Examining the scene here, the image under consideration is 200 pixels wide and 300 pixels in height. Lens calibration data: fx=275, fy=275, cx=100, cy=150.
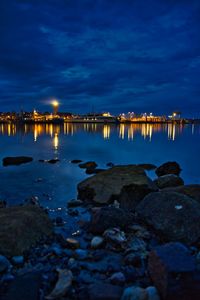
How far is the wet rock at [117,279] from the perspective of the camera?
18.0 feet

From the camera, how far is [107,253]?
22.6 ft

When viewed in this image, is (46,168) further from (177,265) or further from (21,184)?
(177,265)

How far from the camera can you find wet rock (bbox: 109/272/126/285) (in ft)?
18.0

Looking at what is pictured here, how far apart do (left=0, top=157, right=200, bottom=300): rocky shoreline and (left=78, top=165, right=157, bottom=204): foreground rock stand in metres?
1.34

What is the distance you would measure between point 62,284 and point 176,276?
7.09ft

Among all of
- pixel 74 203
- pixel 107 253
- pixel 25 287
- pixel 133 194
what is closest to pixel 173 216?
pixel 107 253

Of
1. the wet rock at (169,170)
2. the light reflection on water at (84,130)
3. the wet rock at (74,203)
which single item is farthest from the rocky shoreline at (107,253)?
the light reflection on water at (84,130)

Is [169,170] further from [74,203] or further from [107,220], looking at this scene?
[107,220]

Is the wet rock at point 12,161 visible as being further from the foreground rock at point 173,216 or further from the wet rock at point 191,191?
the foreground rock at point 173,216

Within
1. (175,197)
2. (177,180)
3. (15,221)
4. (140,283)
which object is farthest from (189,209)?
(177,180)

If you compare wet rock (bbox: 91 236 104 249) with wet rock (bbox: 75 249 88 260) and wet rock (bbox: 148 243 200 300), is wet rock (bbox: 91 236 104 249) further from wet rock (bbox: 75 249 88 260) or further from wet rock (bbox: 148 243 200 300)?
wet rock (bbox: 148 243 200 300)

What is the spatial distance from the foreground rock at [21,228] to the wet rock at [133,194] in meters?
4.12

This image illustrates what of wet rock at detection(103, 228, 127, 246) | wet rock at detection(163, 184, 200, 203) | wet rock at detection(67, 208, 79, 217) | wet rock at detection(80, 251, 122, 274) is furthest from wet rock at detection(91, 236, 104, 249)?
wet rock at detection(163, 184, 200, 203)

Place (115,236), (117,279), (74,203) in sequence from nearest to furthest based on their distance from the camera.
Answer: (117,279)
(115,236)
(74,203)
